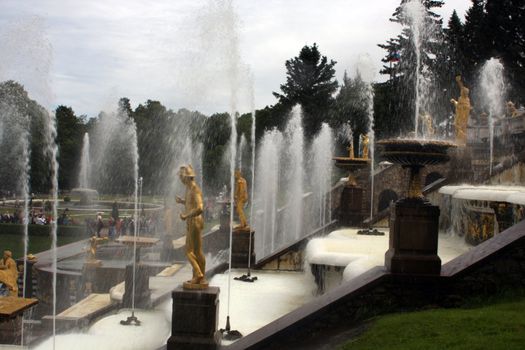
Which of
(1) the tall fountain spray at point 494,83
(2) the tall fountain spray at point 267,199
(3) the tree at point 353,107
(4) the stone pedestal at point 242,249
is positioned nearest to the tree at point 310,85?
(3) the tree at point 353,107

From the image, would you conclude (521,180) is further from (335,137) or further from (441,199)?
(335,137)

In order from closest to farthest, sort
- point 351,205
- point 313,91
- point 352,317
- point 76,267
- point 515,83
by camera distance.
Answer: point 352,317, point 351,205, point 76,267, point 515,83, point 313,91

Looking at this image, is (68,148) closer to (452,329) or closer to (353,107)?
(353,107)

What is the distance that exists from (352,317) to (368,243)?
7655 mm

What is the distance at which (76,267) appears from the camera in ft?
73.4

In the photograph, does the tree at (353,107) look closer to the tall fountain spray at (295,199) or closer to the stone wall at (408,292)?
the tall fountain spray at (295,199)

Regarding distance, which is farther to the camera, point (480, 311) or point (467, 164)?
point (467, 164)

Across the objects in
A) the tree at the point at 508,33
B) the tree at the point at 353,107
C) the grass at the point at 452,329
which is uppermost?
the tree at the point at 508,33

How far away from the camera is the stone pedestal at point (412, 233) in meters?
8.31

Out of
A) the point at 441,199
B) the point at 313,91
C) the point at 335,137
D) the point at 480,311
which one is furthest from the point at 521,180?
the point at 313,91

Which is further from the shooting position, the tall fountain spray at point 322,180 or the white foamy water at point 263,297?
the tall fountain spray at point 322,180

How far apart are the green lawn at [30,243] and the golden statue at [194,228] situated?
1990 cm

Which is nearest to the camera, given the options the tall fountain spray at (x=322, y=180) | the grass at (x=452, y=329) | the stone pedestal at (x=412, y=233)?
the grass at (x=452, y=329)

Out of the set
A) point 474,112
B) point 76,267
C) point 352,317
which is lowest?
point 76,267
